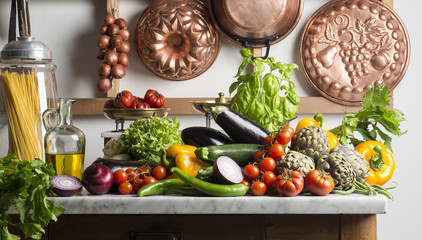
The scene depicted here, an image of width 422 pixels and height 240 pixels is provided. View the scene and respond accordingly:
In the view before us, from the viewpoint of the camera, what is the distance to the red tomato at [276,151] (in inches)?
48.8

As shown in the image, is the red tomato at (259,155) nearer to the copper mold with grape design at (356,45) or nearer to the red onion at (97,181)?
the red onion at (97,181)

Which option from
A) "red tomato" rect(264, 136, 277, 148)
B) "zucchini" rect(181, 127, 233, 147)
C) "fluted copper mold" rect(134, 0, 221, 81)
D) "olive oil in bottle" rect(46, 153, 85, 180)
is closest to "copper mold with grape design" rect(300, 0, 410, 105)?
"fluted copper mold" rect(134, 0, 221, 81)

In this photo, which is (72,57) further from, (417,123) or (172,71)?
(417,123)

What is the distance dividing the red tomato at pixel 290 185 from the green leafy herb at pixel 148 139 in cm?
52

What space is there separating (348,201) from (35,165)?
0.69 meters

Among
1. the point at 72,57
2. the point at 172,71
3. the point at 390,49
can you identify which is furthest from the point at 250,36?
the point at 72,57

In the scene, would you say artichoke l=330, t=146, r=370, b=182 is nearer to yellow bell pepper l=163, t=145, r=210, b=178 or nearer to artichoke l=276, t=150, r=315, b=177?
artichoke l=276, t=150, r=315, b=177

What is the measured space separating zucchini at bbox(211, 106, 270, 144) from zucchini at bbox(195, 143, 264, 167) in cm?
5

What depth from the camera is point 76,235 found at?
1152 millimetres

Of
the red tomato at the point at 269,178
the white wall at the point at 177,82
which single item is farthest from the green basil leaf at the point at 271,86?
the white wall at the point at 177,82

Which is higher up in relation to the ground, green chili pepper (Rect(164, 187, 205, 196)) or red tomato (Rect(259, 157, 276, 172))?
red tomato (Rect(259, 157, 276, 172))

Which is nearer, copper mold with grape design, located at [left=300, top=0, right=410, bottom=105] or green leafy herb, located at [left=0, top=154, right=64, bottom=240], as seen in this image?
green leafy herb, located at [left=0, top=154, right=64, bottom=240]

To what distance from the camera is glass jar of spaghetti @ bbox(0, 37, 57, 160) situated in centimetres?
148

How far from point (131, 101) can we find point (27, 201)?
5.58 feet
